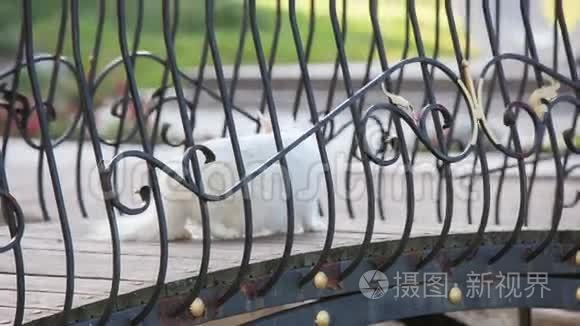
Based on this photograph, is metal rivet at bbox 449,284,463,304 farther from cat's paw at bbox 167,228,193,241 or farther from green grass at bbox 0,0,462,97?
green grass at bbox 0,0,462,97

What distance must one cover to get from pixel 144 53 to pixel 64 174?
2.68 m

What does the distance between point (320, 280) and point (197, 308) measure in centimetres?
33

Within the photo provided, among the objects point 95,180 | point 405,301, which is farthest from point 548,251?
point 95,180

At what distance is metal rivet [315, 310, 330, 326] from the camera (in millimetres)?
2230

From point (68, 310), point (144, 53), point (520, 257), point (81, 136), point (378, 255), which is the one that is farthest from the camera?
point (81, 136)

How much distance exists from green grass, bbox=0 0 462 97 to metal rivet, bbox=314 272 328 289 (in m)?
7.09

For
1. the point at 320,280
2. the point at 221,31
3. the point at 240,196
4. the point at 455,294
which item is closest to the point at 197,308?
the point at 320,280

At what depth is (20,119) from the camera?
2.86 meters

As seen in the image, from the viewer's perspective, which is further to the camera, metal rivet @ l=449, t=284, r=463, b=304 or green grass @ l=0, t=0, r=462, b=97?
green grass @ l=0, t=0, r=462, b=97

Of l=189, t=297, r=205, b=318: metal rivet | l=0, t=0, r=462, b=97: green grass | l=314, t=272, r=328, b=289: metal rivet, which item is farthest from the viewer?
l=0, t=0, r=462, b=97: green grass

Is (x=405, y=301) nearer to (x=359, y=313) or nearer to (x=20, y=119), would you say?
(x=359, y=313)

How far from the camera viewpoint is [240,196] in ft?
7.88

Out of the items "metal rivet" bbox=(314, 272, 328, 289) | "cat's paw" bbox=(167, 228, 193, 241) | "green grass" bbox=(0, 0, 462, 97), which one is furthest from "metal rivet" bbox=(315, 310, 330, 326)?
"green grass" bbox=(0, 0, 462, 97)

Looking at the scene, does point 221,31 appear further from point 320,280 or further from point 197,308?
point 197,308
